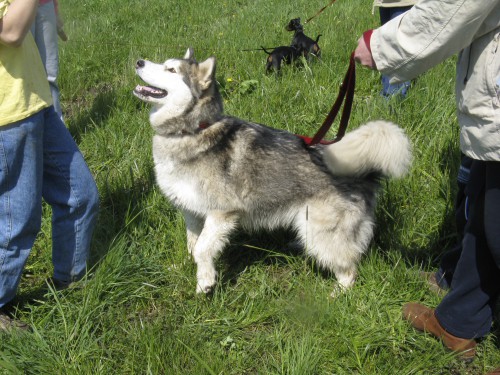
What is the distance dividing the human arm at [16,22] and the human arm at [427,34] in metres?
1.34

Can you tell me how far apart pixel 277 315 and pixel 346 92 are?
116cm

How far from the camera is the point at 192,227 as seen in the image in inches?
119

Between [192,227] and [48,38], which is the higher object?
[48,38]

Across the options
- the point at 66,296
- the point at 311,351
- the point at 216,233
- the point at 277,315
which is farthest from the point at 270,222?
the point at 66,296

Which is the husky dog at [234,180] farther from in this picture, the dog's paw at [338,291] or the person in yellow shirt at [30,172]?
the person in yellow shirt at [30,172]

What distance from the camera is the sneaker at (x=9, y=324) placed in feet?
7.52

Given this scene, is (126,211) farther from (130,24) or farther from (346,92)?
(130,24)

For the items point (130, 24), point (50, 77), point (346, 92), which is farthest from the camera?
point (130, 24)

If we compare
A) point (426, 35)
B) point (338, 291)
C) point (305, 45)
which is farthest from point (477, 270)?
point (305, 45)

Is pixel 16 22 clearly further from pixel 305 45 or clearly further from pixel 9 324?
pixel 305 45

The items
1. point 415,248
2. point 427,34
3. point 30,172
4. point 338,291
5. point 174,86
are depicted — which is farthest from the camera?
point 415,248

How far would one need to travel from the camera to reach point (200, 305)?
2602 mm

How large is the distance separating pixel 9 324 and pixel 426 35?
2.22 meters

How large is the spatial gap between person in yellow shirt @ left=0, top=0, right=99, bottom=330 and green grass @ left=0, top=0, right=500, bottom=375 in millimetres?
194
